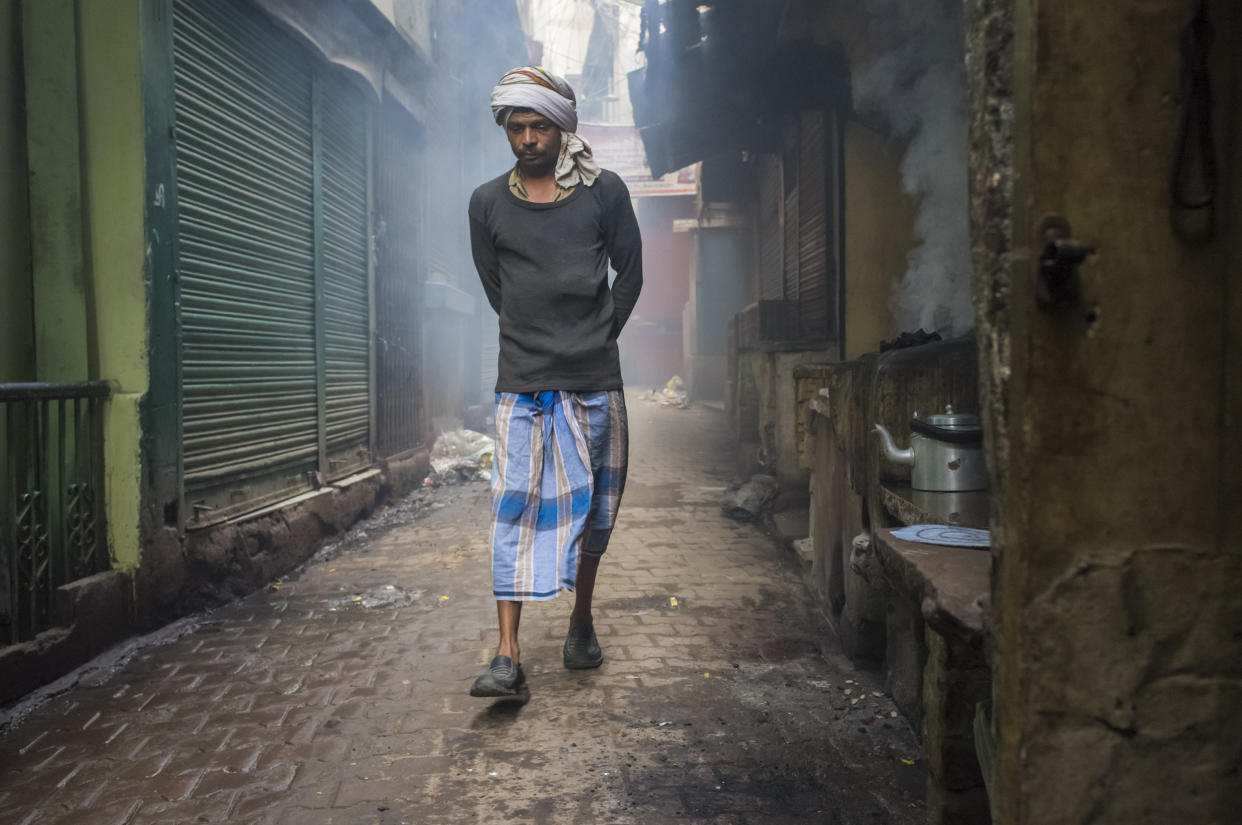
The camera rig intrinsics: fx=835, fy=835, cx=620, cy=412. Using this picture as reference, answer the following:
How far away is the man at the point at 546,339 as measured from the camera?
3.19 meters

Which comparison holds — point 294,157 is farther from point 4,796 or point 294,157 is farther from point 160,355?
point 4,796

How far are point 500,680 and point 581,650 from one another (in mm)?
551

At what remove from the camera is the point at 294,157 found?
19.7 feet

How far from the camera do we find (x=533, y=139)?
3186mm

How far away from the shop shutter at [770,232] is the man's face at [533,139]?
573cm

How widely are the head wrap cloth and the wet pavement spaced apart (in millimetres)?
2030

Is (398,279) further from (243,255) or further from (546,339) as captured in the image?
(546,339)

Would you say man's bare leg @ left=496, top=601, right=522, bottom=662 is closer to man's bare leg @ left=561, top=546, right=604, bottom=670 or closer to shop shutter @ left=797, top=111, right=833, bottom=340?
man's bare leg @ left=561, top=546, right=604, bottom=670

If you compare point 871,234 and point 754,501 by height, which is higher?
point 871,234

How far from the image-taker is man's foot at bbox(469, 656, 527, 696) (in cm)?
298

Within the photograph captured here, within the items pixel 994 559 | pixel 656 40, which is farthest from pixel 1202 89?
pixel 656 40

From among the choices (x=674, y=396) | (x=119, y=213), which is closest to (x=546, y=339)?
(x=119, y=213)

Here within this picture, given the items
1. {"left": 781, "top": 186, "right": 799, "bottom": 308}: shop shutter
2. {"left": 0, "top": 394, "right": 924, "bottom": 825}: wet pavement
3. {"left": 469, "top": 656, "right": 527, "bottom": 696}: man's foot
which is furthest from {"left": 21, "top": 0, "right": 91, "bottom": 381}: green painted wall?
{"left": 781, "top": 186, "right": 799, "bottom": 308}: shop shutter

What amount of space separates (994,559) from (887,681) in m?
1.96
